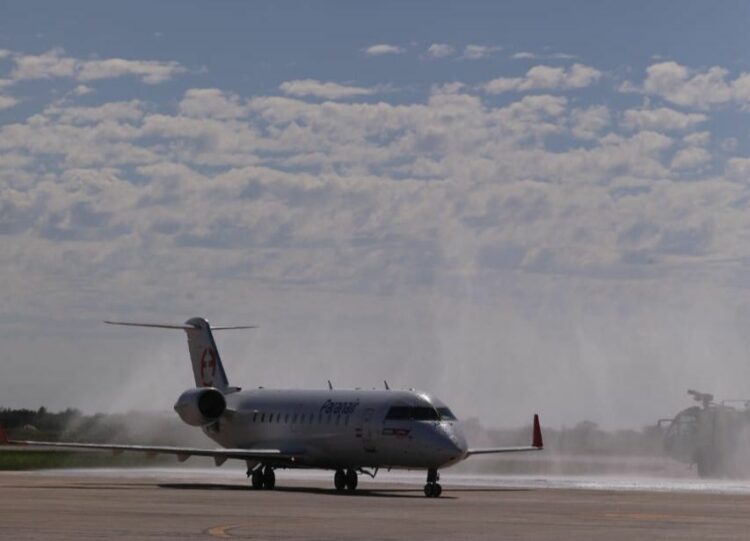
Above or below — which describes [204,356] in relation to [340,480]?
above

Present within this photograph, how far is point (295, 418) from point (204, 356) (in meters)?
9.41

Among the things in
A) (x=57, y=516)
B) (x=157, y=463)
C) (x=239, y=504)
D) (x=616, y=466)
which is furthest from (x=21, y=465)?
(x=57, y=516)

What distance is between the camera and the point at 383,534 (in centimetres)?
3133

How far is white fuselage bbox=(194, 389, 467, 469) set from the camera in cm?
5519

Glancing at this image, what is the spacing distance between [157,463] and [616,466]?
86.6 ft

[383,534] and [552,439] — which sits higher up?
[552,439]

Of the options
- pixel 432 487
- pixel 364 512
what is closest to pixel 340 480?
pixel 432 487

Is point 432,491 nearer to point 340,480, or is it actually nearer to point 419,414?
point 419,414

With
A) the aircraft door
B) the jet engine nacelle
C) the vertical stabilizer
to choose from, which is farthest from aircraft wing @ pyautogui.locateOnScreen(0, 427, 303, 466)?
the vertical stabilizer

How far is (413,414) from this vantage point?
5612cm

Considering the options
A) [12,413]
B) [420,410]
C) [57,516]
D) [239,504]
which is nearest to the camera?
[57,516]

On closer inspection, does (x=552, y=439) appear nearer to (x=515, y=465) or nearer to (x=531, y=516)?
(x=515, y=465)

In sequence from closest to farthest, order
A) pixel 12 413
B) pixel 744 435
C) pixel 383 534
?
pixel 383 534 < pixel 744 435 < pixel 12 413

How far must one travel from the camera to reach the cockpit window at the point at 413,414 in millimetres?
55875
